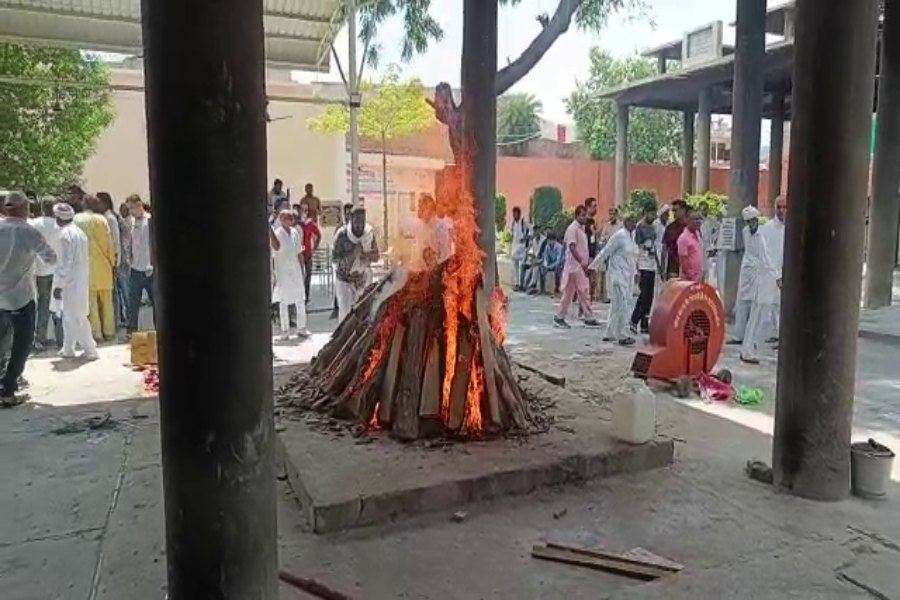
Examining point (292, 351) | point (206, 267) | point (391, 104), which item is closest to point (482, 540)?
point (206, 267)

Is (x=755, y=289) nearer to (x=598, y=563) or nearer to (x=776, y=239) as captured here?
(x=776, y=239)

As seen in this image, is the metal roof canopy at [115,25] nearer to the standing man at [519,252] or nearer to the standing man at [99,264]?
the standing man at [99,264]

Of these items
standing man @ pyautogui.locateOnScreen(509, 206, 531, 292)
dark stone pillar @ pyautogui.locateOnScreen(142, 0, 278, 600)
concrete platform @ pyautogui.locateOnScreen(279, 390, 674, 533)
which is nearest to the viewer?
dark stone pillar @ pyautogui.locateOnScreen(142, 0, 278, 600)

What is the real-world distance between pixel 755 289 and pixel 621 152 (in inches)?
638

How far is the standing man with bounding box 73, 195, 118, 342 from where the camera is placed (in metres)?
10.1

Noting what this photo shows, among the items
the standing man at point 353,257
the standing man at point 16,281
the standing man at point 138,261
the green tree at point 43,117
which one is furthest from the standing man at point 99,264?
the green tree at point 43,117

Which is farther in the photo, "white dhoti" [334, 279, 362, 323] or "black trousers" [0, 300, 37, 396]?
"white dhoti" [334, 279, 362, 323]

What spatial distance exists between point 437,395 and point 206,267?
3.09m

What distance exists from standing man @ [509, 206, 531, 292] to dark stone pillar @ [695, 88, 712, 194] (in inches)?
233

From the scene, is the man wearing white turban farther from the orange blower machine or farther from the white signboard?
the white signboard

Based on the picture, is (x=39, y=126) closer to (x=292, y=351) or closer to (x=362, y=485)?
(x=292, y=351)

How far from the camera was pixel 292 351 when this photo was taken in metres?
9.98

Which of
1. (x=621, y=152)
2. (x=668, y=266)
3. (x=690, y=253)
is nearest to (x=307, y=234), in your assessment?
(x=668, y=266)

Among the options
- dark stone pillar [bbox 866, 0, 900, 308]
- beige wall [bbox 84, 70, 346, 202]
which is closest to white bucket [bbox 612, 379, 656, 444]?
dark stone pillar [bbox 866, 0, 900, 308]
